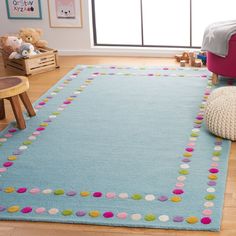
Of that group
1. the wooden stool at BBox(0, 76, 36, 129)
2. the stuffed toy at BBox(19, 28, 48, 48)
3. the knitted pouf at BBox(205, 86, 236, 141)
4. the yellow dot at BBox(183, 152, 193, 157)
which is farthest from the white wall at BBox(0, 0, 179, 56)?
the yellow dot at BBox(183, 152, 193, 157)

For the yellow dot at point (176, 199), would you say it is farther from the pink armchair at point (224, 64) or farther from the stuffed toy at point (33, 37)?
the stuffed toy at point (33, 37)

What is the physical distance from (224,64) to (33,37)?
1955 millimetres

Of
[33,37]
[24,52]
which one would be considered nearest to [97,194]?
[24,52]

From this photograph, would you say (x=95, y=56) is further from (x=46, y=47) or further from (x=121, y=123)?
(x=121, y=123)

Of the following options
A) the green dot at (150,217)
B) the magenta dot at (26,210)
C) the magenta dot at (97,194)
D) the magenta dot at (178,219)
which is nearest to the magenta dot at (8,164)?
the magenta dot at (26,210)

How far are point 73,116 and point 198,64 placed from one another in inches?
63.9

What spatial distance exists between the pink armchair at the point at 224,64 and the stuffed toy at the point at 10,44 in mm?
1832

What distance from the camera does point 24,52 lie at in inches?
181

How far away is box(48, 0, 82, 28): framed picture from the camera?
5219mm

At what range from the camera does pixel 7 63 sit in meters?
4.94

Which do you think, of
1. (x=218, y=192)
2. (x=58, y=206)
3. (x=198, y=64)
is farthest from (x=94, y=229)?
(x=198, y=64)

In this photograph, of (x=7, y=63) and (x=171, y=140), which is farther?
(x=7, y=63)

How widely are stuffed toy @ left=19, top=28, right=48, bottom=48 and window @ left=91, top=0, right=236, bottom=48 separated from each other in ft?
2.25

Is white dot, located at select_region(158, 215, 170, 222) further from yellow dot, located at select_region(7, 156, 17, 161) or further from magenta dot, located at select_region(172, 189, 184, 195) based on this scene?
yellow dot, located at select_region(7, 156, 17, 161)
